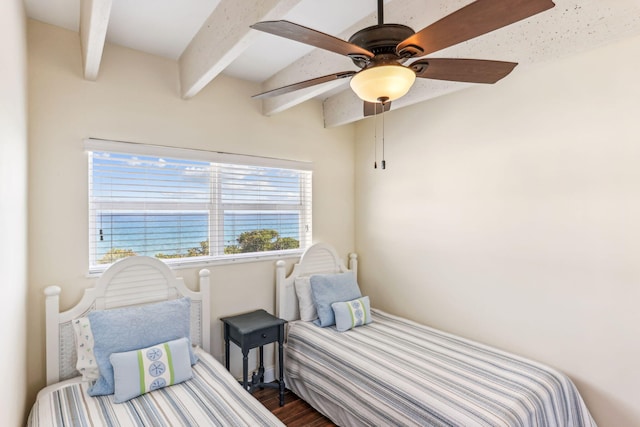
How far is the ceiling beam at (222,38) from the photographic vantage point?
154 cm

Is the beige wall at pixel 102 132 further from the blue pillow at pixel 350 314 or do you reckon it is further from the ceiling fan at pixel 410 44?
the ceiling fan at pixel 410 44

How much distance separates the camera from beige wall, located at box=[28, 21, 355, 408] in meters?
2.04

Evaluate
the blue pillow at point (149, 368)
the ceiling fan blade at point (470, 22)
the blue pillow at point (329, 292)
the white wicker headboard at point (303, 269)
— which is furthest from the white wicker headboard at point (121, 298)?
the ceiling fan blade at point (470, 22)

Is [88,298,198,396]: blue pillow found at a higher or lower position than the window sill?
lower

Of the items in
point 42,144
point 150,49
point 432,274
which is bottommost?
point 432,274

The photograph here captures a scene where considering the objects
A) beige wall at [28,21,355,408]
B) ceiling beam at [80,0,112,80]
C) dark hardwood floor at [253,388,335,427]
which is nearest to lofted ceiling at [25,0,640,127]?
ceiling beam at [80,0,112,80]

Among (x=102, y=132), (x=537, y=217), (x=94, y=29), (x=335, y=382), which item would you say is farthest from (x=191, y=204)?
(x=537, y=217)

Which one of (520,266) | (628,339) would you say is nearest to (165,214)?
(520,266)

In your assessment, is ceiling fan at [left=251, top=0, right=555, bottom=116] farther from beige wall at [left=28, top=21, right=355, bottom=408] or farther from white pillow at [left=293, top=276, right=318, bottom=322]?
white pillow at [left=293, top=276, right=318, bottom=322]

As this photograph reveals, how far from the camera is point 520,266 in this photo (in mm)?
2445

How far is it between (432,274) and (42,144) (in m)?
3.04

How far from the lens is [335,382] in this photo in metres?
2.42

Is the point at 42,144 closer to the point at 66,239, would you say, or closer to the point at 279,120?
the point at 66,239

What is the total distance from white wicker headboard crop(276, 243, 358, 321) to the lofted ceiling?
1.51m
